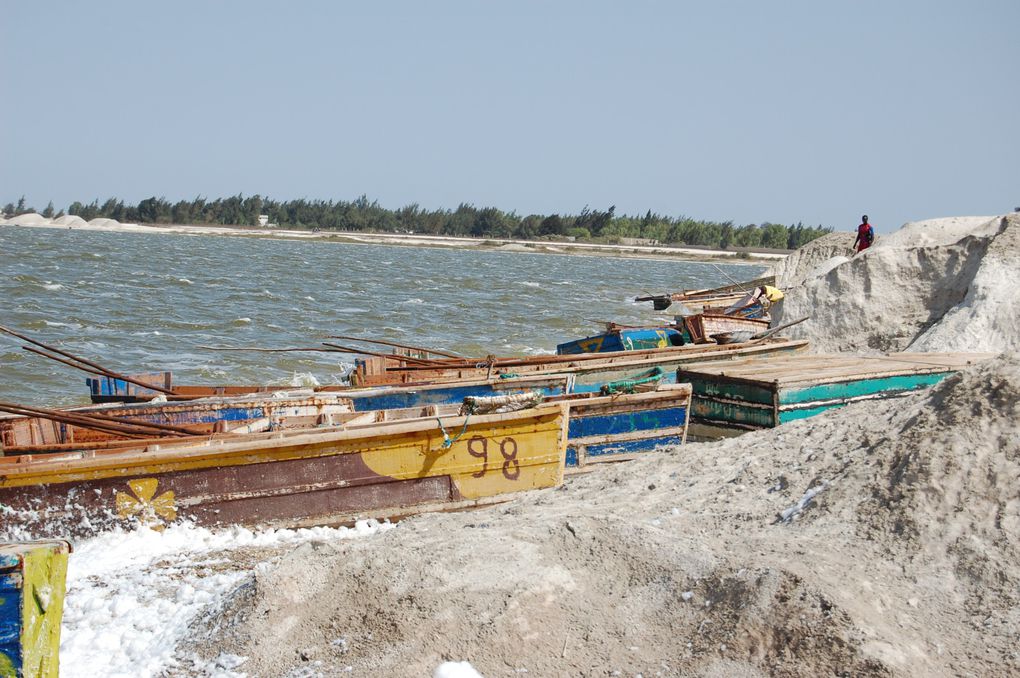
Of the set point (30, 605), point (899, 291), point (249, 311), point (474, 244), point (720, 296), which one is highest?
point (899, 291)

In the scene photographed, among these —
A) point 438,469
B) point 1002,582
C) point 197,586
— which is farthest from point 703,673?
point 438,469

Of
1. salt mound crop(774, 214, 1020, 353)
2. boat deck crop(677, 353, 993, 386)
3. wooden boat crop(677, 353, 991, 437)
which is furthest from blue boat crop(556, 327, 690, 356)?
wooden boat crop(677, 353, 991, 437)

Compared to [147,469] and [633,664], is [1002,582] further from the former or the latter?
[147,469]

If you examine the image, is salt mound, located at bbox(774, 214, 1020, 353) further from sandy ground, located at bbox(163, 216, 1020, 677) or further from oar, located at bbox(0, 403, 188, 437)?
oar, located at bbox(0, 403, 188, 437)

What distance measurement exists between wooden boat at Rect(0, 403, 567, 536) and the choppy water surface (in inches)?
354

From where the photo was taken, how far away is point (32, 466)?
7.80 m

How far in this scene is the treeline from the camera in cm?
12662

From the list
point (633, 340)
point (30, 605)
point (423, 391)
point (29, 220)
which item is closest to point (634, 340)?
point (633, 340)

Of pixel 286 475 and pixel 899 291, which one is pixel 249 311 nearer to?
pixel 899 291

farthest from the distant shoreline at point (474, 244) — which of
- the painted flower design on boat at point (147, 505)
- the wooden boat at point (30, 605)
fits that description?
the wooden boat at point (30, 605)

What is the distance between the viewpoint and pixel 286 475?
8.17 meters

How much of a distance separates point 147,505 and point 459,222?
425ft

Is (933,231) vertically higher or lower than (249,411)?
higher

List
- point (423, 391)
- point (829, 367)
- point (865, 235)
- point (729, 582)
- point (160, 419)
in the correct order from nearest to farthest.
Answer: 1. point (729, 582)
2. point (829, 367)
3. point (160, 419)
4. point (423, 391)
5. point (865, 235)
